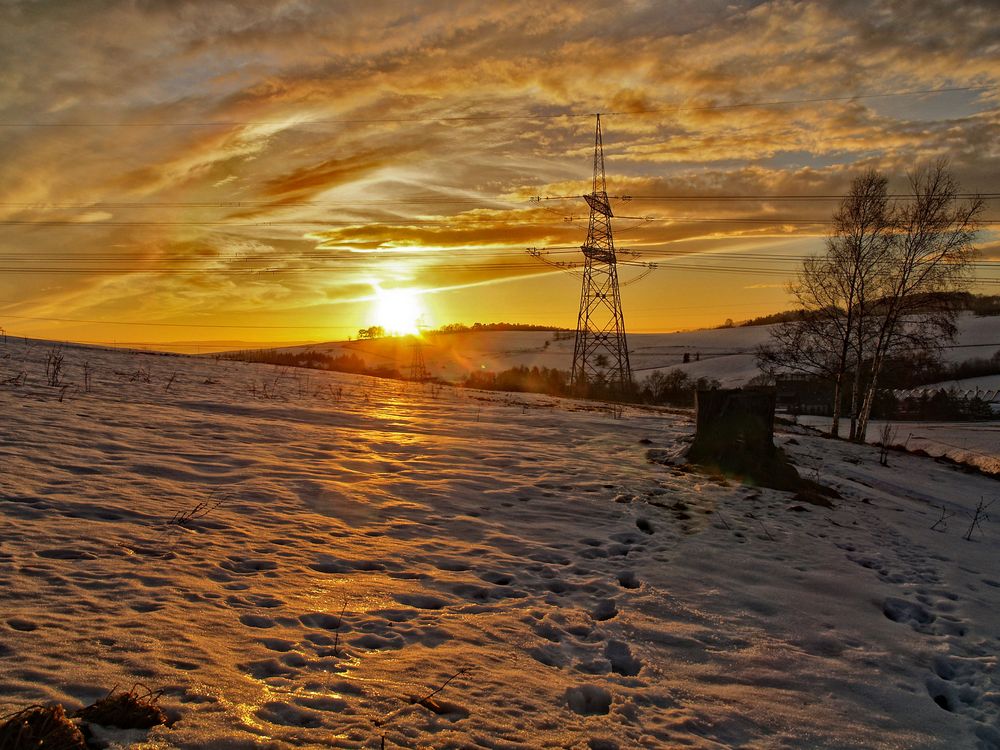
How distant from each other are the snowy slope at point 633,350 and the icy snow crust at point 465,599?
51.5 m

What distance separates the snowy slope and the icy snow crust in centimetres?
5153

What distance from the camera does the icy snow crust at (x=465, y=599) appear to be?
321 centimetres

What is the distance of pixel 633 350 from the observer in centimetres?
9862

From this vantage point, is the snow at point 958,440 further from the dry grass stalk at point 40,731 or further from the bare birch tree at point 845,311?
the dry grass stalk at point 40,731

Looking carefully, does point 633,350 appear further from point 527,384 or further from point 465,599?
point 465,599

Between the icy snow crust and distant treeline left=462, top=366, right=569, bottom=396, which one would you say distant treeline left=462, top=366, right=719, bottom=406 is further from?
the icy snow crust

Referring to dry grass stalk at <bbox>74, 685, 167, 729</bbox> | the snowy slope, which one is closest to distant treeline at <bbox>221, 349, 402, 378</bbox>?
the snowy slope

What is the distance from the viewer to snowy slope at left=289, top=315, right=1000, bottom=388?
223 ft

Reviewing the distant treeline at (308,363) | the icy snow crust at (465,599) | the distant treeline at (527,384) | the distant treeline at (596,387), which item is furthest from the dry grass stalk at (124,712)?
the distant treeline at (527,384)

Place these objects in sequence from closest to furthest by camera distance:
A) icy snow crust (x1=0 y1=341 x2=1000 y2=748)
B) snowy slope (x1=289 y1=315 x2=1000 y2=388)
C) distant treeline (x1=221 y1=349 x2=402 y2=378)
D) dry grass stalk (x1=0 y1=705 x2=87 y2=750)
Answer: dry grass stalk (x1=0 y1=705 x2=87 y2=750), icy snow crust (x1=0 y1=341 x2=1000 y2=748), distant treeline (x1=221 y1=349 x2=402 y2=378), snowy slope (x1=289 y1=315 x2=1000 y2=388)

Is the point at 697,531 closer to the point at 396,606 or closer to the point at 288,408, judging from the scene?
the point at 396,606

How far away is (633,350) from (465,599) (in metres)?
96.4

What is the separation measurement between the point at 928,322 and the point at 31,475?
2661 cm

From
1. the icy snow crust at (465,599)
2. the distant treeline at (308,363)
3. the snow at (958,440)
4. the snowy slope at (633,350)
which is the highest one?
the snowy slope at (633,350)
